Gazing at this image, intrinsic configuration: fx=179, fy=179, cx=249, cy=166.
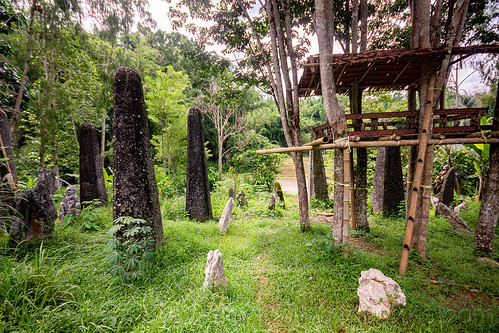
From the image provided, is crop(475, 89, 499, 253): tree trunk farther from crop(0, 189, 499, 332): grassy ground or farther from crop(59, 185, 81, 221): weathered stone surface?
crop(59, 185, 81, 221): weathered stone surface

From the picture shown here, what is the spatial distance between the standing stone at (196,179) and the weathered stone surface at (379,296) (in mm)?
4242

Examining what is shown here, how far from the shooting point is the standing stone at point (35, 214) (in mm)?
3225

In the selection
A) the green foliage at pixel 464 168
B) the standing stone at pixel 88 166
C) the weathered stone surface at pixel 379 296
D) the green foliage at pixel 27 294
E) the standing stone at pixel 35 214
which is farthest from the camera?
the green foliage at pixel 464 168

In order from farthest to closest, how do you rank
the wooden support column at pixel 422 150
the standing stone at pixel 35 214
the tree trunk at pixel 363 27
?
the tree trunk at pixel 363 27 → the standing stone at pixel 35 214 → the wooden support column at pixel 422 150

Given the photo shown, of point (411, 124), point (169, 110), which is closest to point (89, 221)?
point (169, 110)

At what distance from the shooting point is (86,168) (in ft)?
18.4

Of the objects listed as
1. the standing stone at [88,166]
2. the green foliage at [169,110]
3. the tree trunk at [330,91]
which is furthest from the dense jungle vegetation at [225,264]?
the green foliage at [169,110]

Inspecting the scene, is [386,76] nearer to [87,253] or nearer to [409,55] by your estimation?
[409,55]

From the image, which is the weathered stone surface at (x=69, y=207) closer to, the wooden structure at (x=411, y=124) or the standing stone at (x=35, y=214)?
the standing stone at (x=35, y=214)

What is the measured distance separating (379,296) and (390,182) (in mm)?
4652

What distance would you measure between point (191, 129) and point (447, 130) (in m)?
5.88

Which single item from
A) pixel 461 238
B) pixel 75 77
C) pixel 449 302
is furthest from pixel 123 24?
pixel 461 238

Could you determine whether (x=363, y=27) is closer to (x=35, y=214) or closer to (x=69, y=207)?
(x=35, y=214)

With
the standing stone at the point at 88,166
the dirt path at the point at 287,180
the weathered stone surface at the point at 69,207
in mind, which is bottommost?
the dirt path at the point at 287,180
